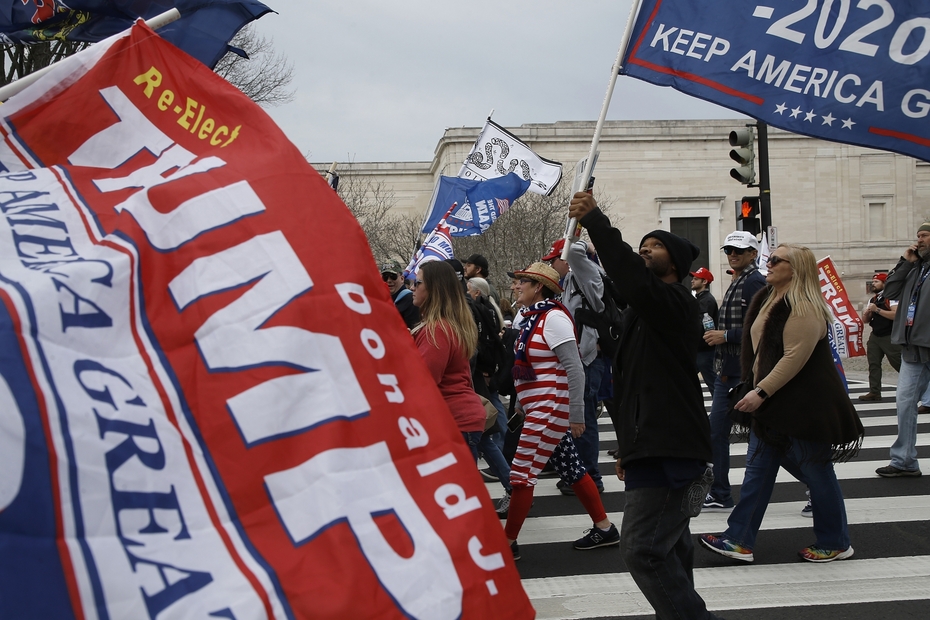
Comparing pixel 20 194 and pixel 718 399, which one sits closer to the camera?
pixel 20 194

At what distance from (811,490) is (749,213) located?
28.4 ft

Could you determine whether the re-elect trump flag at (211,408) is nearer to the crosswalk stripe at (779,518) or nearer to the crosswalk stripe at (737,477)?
the crosswalk stripe at (779,518)

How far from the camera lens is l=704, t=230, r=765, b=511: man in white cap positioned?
20.4 feet

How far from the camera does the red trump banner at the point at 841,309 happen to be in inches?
425

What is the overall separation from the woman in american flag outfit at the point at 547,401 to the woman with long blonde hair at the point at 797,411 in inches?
32.8

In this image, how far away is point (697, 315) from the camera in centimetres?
361

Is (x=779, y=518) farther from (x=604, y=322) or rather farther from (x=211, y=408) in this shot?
(x=211, y=408)

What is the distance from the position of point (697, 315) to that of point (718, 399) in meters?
2.87

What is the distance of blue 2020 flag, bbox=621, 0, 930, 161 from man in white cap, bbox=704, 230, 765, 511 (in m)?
2.37

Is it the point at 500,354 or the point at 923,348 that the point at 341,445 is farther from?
the point at 923,348

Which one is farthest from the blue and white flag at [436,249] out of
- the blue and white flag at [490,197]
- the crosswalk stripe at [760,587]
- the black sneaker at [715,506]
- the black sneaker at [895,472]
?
the crosswalk stripe at [760,587]

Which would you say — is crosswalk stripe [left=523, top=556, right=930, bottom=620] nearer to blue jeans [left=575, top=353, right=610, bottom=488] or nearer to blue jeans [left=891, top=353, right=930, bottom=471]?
blue jeans [left=575, top=353, right=610, bottom=488]

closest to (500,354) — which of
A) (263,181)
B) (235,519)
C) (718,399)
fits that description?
(718,399)

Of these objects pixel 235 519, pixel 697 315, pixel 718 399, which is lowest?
pixel 718 399
